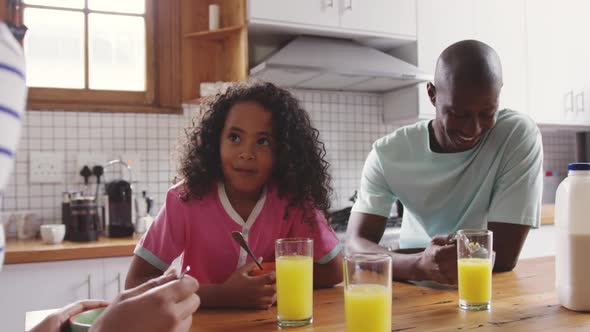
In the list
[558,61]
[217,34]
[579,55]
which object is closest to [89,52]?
[217,34]

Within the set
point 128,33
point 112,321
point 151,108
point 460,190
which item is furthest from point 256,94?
point 128,33

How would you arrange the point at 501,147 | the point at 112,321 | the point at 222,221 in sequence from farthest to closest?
the point at 501,147
the point at 222,221
the point at 112,321

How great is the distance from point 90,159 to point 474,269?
6.72 feet

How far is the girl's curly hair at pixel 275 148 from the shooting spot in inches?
55.5

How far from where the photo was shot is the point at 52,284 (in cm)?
200

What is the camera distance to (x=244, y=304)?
99 cm

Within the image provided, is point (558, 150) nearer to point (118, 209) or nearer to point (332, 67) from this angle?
point (332, 67)

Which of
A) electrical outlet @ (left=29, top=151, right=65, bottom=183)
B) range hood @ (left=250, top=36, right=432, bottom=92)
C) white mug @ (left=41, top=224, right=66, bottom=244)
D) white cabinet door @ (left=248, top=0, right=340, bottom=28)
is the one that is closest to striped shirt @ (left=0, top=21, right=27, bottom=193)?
white mug @ (left=41, top=224, right=66, bottom=244)

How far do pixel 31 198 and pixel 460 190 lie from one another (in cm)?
193

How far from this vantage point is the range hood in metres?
2.44

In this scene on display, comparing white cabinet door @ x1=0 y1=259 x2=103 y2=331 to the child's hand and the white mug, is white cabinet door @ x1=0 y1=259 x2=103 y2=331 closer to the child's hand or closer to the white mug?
the white mug

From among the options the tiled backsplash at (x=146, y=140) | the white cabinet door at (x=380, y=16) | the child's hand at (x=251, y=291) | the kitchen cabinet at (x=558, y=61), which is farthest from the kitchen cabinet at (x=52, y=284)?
the kitchen cabinet at (x=558, y=61)

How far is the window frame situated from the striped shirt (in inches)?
90.1

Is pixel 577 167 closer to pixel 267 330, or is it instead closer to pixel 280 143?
pixel 267 330
